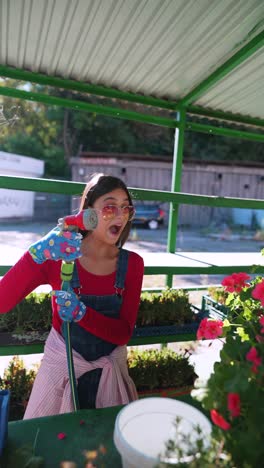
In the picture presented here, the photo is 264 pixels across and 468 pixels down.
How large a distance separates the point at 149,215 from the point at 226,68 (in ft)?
47.0

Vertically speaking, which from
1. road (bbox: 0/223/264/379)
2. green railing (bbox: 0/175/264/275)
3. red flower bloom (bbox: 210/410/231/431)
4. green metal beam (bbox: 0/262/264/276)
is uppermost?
green railing (bbox: 0/175/264/275)

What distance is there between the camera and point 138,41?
208 cm

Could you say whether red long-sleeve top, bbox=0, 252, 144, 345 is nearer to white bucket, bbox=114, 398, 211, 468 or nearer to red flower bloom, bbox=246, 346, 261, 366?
white bucket, bbox=114, 398, 211, 468

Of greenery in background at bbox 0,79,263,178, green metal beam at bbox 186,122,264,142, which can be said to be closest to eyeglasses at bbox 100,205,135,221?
green metal beam at bbox 186,122,264,142

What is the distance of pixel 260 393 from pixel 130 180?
16582 millimetres

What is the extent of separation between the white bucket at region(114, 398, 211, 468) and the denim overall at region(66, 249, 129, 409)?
31.3 inches

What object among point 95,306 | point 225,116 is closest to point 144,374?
point 95,306

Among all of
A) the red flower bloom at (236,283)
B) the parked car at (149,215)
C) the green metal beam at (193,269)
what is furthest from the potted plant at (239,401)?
the parked car at (149,215)

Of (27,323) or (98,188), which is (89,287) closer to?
(98,188)

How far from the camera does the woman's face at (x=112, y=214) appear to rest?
162 centimetres

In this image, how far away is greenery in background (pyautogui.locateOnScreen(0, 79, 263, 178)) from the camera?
22312 mm

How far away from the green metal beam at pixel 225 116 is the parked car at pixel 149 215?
1290cm

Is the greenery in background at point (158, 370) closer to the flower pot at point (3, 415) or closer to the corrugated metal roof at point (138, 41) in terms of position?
the flower pot at point (3, 415)

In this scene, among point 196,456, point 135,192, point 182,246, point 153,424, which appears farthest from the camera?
point 182,246
